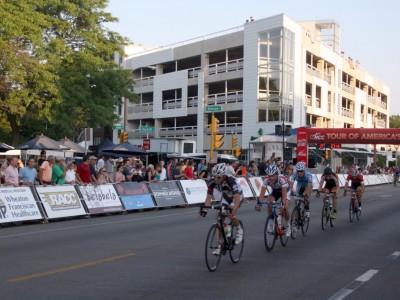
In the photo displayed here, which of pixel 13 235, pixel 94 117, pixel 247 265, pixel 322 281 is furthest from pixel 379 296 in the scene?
pixel 94 117

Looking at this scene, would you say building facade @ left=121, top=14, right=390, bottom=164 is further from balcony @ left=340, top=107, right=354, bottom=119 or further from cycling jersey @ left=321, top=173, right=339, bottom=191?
cycling jersey @ left=321, top=173, right=339, bottom=191

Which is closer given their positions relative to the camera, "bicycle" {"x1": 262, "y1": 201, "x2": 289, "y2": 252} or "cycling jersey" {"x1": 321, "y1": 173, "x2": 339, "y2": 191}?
"bicycle" {"x1": 262, "y1": 201, "x2": 289, "y2": 252}

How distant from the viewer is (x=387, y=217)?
64.2 ft

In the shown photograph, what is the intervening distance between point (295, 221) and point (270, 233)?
2239mm

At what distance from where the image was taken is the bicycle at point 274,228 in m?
11.5

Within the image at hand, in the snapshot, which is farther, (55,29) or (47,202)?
(55,29)

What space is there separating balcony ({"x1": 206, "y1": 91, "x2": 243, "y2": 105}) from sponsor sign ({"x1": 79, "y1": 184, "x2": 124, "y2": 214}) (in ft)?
116

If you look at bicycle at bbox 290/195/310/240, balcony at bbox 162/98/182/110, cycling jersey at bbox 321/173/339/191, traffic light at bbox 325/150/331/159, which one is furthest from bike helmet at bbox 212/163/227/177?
balcony at bbox 162/98/182/110

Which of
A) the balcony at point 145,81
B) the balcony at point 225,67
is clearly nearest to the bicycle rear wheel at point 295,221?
the balcony at point 225,67

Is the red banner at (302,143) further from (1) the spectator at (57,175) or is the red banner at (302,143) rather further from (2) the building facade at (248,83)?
(1) the spectator at (57,175)

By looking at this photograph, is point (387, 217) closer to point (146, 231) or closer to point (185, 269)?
point (146, 231)

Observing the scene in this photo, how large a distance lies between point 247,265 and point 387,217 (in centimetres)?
1112

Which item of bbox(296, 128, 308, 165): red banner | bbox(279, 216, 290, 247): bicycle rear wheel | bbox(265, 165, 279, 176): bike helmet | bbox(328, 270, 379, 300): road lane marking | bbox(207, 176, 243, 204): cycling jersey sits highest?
bbox(296, 128, 308, 165): red banner

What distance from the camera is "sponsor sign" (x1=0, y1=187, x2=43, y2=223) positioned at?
15.8 metres
